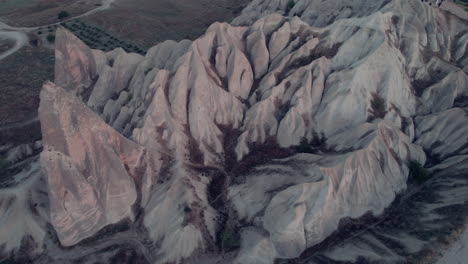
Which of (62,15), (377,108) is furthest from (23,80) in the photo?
(377,108)

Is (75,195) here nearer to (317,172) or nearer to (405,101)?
(317,172)

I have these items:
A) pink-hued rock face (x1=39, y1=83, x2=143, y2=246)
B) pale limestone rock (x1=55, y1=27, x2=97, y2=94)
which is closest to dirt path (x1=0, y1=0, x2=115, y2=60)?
pale limestone rock (x1=55, y1=27, x2=97, y2=94)

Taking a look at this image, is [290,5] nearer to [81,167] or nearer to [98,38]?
[98,38]

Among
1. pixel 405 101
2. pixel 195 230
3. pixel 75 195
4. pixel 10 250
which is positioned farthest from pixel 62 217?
pixel 405 101

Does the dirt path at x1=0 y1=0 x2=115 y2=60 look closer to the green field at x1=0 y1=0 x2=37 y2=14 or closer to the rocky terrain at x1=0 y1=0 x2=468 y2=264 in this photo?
the green field at x1=0 y1=0 x2=37 y2=14

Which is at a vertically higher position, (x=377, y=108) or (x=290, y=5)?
(x=290, y=5)

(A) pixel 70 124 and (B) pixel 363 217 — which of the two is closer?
(A) pixel 70 124
